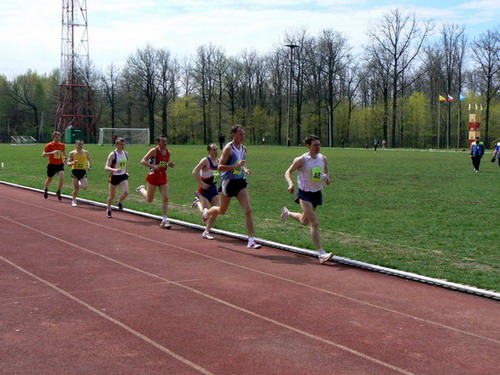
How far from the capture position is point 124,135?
76188 mm

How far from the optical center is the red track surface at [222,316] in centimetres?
487

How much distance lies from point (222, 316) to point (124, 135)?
72418 millimetres

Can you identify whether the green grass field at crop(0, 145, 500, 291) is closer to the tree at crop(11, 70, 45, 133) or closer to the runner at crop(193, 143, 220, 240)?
the runner at crop(193, 143, 220, 240)

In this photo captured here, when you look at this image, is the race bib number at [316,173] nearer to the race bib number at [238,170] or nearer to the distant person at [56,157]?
the race bib number at [238,170]

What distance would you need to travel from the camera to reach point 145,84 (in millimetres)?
91250

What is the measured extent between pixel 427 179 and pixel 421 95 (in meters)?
62.1

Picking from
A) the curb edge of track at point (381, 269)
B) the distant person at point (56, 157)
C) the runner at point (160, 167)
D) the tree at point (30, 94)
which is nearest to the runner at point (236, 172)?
the curb edge of track at point (381, 269)

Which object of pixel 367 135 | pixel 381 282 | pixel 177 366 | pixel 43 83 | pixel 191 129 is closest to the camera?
pixel 177 366

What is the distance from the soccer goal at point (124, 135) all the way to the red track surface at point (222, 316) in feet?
225

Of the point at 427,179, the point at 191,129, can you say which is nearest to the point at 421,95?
the point at 191,129

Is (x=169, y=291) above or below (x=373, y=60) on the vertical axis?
below

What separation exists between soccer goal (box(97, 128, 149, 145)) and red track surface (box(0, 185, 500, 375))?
6861 cm

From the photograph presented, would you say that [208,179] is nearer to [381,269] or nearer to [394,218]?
[394,218]

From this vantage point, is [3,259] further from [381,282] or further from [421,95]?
[421,95]
